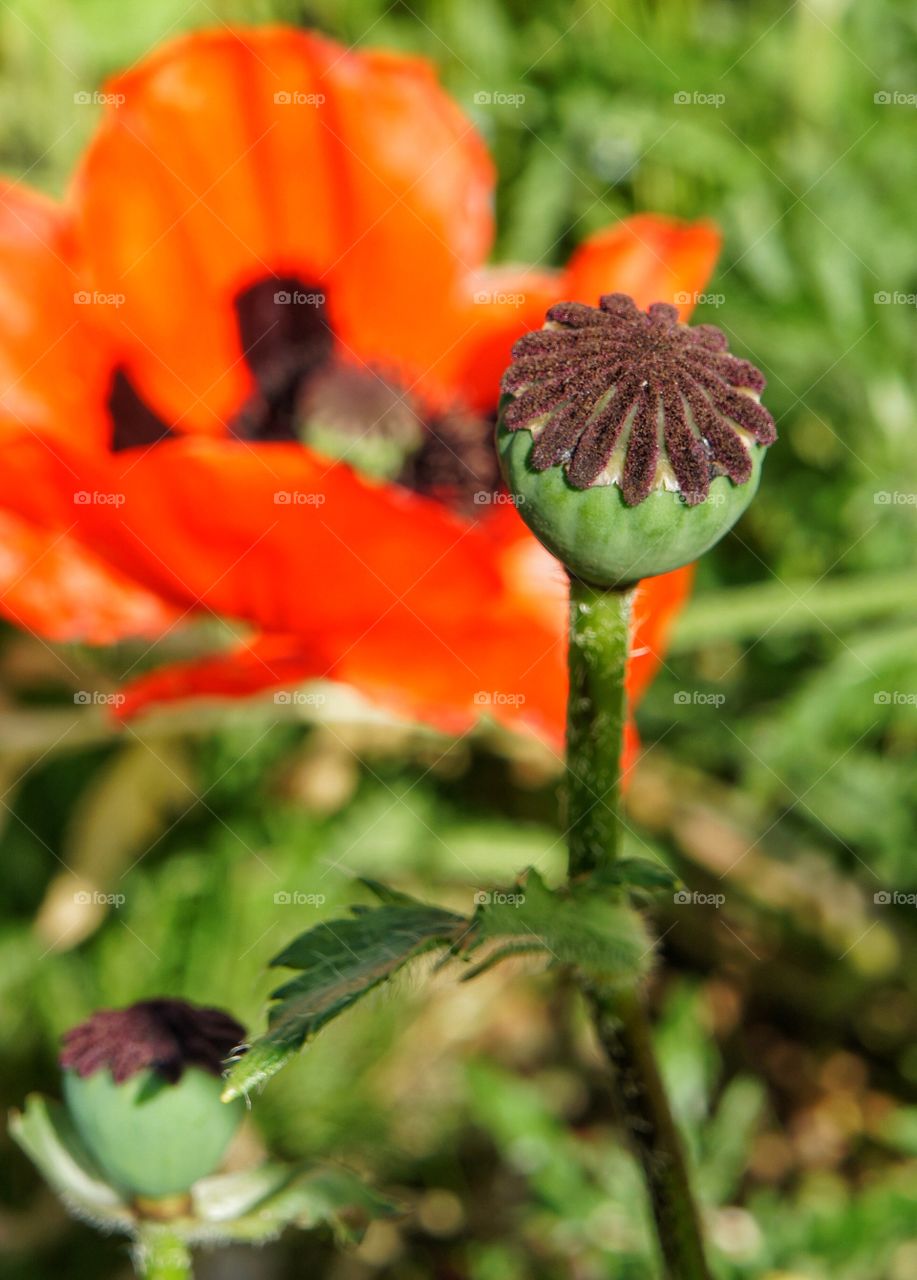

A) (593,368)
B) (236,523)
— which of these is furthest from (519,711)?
(593,368)

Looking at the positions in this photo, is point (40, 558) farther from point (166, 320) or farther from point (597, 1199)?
point (597, 1199)

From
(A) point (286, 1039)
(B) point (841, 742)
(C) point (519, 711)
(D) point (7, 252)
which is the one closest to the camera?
(A) point (286, 1039)
